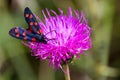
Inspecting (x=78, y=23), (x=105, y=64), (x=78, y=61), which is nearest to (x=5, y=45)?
(x=78, y=61)

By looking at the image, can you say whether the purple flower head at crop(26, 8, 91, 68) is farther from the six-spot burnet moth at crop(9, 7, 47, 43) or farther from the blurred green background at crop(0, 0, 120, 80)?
the blurred green background at crop(0, 0, 120, 80)

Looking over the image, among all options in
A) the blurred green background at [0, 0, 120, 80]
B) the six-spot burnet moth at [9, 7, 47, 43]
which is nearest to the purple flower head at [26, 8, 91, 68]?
the six-spot burnet moth at [9, 7, 47, 43]

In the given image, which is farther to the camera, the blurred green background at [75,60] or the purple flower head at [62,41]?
the blurred green background at [75,60]

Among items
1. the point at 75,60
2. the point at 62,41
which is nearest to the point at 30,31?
the point at 62,41

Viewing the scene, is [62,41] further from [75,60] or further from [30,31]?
[75,60]

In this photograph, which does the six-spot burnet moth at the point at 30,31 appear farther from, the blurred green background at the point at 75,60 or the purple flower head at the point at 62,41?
the blurred green background at the point at 75,60

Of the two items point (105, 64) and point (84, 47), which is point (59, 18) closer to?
point (84, 47)

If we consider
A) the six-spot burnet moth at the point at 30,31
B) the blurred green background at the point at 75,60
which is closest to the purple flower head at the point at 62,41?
the six-spot burnet moth at the point at 30,31
